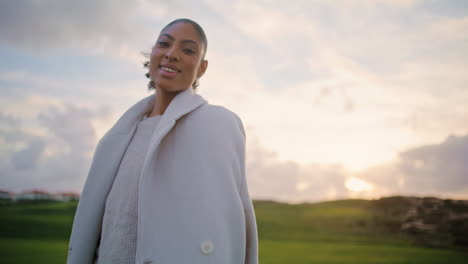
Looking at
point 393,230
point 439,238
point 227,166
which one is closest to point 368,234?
point 393,230

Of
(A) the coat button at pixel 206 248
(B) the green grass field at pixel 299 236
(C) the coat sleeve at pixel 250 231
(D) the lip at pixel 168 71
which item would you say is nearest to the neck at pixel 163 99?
(D) the lip at pixel 168 71

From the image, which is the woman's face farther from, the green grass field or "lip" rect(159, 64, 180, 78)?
the green grass field

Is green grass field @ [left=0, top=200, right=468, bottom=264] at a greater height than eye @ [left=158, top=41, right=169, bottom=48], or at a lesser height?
lesser

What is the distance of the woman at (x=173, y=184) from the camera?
1514 mm

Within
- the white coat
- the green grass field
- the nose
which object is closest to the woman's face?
the nose

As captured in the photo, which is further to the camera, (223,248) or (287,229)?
(287,229)

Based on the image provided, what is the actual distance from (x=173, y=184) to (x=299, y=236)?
20324 millimetres

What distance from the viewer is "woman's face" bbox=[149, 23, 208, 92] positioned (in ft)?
6.17

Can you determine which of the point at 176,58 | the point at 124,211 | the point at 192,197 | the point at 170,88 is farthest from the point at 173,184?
the point at 176,58

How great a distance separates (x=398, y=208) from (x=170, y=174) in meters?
22.3

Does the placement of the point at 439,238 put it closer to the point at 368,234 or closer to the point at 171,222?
the point at 368,234

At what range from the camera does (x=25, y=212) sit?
25016 mm

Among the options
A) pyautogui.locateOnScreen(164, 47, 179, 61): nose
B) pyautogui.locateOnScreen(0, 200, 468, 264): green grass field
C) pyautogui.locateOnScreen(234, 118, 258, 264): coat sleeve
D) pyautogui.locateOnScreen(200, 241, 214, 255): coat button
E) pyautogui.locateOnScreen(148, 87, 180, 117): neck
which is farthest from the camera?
pyautogui.locateOnScreen(0, 200, 468, 264): green grass field

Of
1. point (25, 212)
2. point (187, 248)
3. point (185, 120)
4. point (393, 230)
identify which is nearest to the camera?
point (187, 248)
